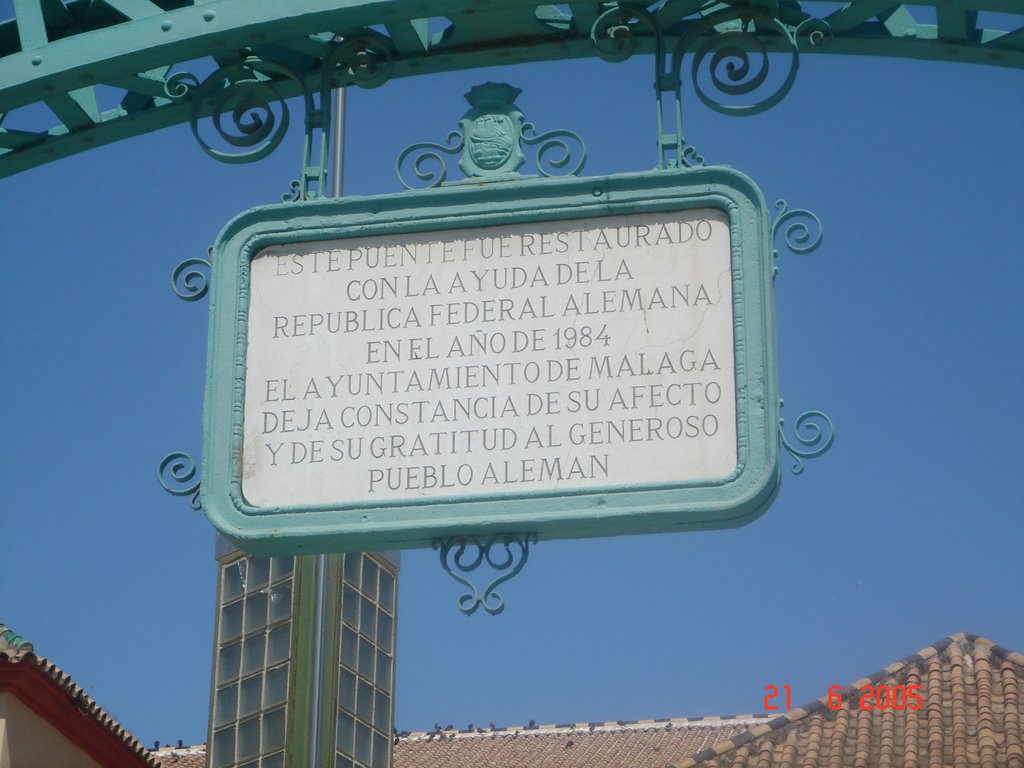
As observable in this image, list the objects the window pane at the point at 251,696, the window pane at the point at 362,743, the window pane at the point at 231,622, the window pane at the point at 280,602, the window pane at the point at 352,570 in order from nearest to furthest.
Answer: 1. the window pane at the point at 251,696
2. the window pane at the point at 362,743
3. the window pane at the point at 280,602
4. the window pane at the point at 352,570
5. the window pane at the point at 231,622

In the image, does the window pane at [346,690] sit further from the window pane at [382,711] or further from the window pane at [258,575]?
the window pane at [258,575]

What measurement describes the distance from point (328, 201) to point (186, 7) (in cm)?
77

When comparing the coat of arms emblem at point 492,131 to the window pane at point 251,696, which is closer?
the coat of arms emblem at point 492,131

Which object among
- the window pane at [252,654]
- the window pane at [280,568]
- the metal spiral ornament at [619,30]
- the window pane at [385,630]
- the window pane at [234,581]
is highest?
the window pane at [234,581]

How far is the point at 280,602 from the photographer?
26.9 meters

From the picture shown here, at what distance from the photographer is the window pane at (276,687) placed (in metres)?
25.6

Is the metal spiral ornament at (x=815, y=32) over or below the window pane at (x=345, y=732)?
below

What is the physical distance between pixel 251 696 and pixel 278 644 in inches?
28.6

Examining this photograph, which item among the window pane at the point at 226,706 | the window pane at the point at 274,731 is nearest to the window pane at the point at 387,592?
the window pane at the point at 226,706

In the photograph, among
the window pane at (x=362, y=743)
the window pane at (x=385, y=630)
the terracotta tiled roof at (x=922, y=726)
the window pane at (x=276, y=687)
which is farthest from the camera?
the window pane at (x=385, y=630)

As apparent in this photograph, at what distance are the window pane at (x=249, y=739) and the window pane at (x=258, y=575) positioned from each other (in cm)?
206

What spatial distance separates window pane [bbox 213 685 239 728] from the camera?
86.1ft

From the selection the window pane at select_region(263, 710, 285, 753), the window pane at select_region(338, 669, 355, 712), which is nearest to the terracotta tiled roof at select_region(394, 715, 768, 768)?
the window pane at select_region(338, 669, 355, 712)

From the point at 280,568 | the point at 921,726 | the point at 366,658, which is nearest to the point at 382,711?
the point at 366,658
